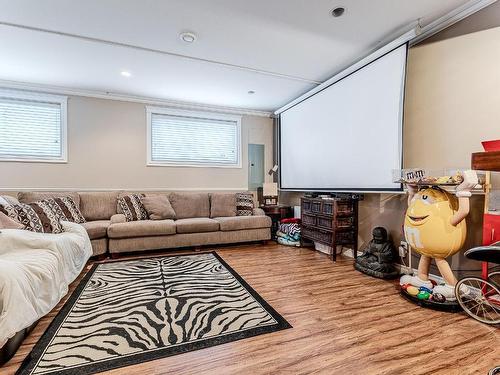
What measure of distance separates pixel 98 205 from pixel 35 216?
133 centimetres

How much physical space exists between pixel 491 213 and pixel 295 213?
3071mm

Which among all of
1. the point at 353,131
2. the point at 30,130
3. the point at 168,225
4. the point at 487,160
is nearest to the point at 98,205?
the point at 168,225

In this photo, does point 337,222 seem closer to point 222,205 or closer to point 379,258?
point 379,258

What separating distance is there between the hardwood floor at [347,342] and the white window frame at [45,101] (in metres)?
2.91

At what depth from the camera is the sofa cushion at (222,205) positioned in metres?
4.49

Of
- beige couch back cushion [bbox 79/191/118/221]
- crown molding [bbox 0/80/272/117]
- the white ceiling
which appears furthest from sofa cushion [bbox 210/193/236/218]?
the white ceiling

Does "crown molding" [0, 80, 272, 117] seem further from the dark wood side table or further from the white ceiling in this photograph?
the dark wood side table

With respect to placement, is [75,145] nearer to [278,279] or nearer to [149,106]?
[149,106]

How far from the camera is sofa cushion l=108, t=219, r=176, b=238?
11.2 ft

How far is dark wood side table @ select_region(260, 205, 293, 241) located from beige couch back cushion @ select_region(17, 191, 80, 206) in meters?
3.03

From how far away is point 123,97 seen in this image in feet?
14.2

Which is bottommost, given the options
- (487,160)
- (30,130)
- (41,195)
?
(41,195)

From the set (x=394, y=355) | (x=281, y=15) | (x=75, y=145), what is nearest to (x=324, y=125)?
(x=281, y=15)

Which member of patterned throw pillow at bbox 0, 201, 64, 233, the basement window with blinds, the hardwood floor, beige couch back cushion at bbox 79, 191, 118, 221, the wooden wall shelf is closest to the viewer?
the wooden wall shelf
